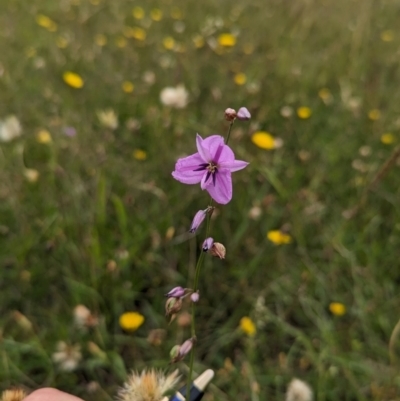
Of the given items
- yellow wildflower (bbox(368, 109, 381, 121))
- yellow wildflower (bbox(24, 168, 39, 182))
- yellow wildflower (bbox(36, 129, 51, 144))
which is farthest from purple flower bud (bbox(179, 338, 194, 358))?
yellow wildflower (bbox(368, 109, 381, 121))

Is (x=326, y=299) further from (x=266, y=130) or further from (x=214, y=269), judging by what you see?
(x=266, y=130)

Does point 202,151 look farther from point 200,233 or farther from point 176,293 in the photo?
point 200,233

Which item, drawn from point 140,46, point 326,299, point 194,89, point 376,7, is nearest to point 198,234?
point 326,299

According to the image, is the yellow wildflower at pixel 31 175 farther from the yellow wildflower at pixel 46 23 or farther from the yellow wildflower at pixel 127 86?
the yellow wildflower at pixel 46 23

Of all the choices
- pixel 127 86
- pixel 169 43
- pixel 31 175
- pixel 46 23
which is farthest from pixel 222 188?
pixel 46 23

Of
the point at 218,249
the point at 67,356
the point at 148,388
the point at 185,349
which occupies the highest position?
the point at 218,249
